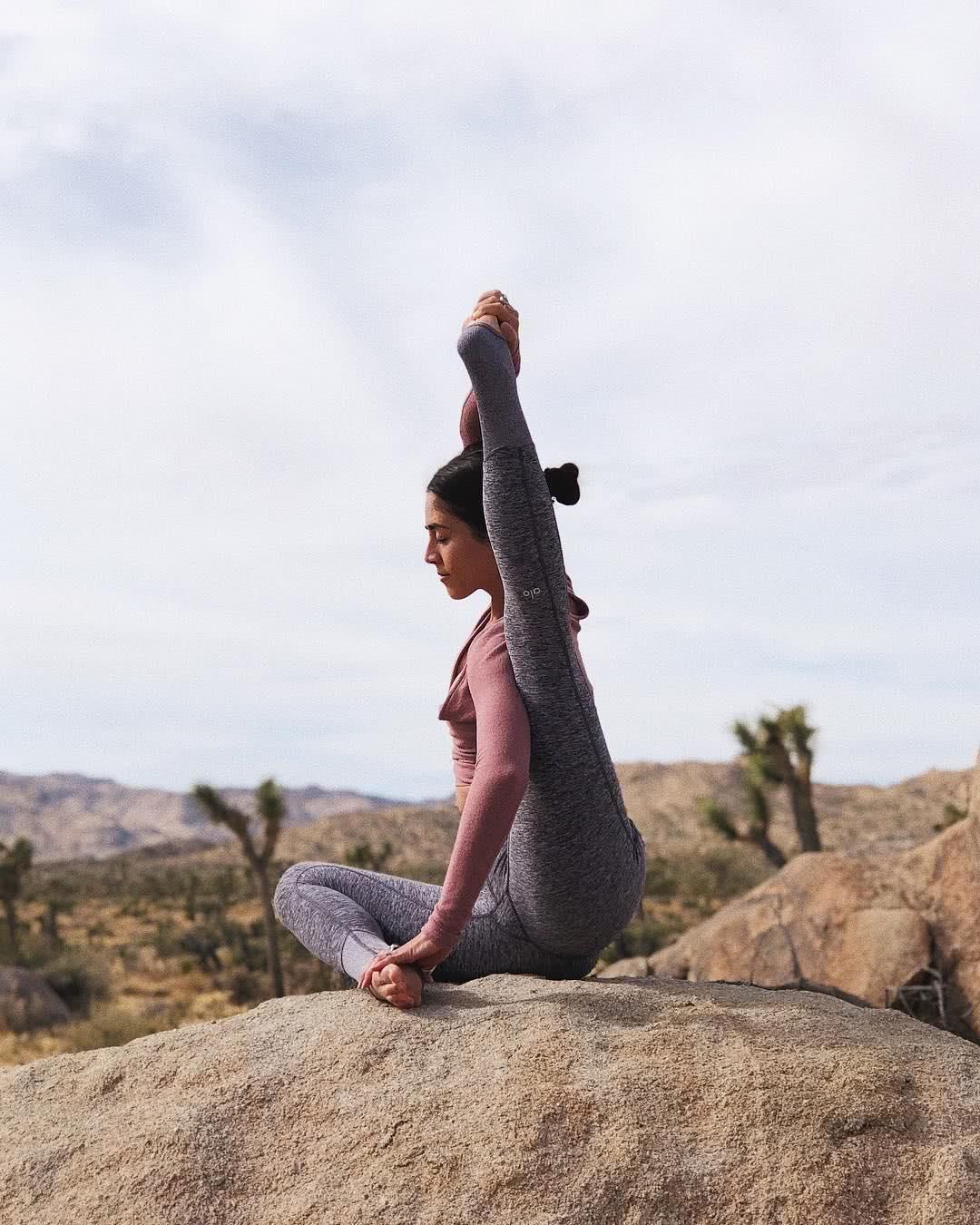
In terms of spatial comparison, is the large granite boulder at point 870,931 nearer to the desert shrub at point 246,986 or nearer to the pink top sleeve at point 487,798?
the pink top sleeve at point 487,798

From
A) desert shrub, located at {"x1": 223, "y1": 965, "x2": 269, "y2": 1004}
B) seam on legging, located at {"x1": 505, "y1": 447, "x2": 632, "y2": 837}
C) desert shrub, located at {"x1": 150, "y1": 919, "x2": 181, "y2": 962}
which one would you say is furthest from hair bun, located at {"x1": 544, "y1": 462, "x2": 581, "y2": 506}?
desert shrub, located at {"x1": 150, "y1": 919, "x2": 181, "y2": 962}

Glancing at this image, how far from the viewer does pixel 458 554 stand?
10.8ft

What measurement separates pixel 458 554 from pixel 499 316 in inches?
26.0

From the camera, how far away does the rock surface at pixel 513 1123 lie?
2406 mm

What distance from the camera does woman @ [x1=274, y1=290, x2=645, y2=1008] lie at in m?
2.93

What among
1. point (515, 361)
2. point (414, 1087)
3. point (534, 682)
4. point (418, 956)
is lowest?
point (414, 1087)

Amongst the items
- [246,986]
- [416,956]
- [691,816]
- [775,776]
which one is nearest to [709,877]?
[775,776]

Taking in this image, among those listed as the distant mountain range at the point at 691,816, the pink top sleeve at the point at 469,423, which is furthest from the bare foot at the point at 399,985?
the distant mountain range at the point at 691,816

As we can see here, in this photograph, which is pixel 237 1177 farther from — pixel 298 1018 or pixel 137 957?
pixel 137 957

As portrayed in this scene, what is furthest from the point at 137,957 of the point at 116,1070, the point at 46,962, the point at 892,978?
the point at 116,1070

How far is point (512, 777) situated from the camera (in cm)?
284

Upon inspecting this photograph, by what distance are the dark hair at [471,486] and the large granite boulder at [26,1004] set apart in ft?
49.7

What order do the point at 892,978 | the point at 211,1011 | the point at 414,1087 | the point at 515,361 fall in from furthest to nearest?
the point at 211,1011 < the point at 892,978 < the point at 515,361 < the point at 414,1087

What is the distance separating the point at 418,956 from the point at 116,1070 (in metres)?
0.83
